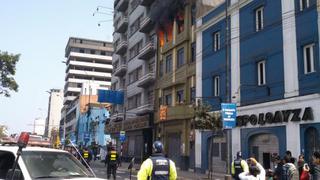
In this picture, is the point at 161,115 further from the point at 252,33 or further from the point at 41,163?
the point at 41,163

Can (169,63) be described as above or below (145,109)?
above

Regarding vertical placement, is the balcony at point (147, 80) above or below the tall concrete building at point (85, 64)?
below

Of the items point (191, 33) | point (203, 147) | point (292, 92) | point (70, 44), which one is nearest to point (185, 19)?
point (191, 33)

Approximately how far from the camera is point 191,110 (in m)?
32.7

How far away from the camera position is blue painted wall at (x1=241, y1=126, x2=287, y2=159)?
2283 centimetres


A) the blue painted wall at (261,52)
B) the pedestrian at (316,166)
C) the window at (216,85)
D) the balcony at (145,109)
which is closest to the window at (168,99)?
the balcony at (145,109)

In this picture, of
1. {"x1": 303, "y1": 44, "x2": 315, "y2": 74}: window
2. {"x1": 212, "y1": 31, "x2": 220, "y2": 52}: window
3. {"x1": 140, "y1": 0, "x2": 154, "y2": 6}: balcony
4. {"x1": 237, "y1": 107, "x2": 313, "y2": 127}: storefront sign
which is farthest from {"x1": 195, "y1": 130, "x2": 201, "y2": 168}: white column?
{"x1": 140, "y1": 0, "x2": 154, "y2": 6}: balcony

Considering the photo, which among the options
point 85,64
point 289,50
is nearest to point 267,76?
point 289,50

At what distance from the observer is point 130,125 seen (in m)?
47.5

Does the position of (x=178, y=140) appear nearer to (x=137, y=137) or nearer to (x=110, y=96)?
(x=137, y=137)

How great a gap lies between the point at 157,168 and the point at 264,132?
18454 mm

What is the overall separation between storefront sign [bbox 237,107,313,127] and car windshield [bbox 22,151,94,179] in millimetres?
15094

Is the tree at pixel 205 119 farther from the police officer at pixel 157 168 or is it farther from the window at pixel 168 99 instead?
the police officer at pixel 157 168

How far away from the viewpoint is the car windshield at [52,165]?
7.46 metres
